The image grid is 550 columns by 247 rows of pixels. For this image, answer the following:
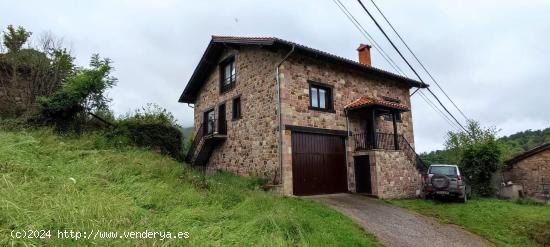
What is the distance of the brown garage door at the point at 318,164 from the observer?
433 inches

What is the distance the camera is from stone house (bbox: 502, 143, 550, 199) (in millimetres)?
15820

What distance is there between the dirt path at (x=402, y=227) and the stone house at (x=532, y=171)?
11.9m

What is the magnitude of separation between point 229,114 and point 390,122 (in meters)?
7.80

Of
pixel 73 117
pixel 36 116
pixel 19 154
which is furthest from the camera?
pixel 73 117

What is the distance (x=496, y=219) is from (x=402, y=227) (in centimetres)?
351

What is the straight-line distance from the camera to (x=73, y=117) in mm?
10930

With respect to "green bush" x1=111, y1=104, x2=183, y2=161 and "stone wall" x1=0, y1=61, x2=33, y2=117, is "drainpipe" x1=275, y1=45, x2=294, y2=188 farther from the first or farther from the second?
"stone wall" x1=0, y1=61, x2=33, y2=117

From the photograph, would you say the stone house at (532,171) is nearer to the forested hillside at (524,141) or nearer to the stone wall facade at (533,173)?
the stone wall facade at (533,173)

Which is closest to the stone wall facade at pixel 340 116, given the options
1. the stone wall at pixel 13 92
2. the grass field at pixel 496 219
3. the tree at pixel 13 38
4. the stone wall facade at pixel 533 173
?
the grass field at pixel 496 219

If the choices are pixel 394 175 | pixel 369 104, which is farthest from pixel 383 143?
pixel 369 104

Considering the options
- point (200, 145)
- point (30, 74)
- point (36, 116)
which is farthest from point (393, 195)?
point (30, 74)

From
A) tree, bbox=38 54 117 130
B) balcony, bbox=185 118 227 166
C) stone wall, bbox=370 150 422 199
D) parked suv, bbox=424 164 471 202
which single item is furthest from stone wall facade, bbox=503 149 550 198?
tree, bbox=38 54 117 130

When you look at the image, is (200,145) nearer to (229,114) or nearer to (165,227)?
(229,114)

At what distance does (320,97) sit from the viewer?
40.3 ft
